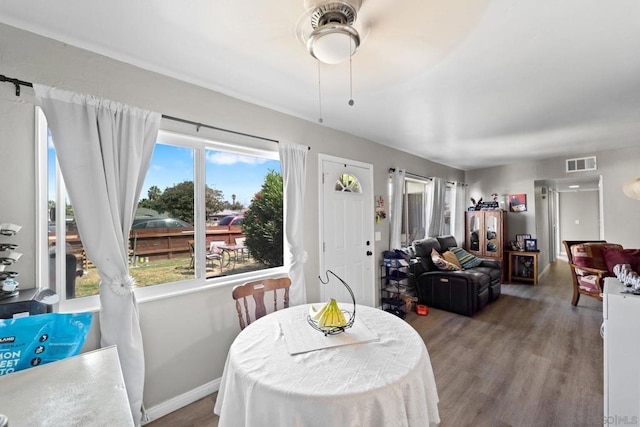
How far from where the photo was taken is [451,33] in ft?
4.58

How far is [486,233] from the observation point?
18.1 ft

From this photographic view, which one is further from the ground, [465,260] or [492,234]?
[492,234]

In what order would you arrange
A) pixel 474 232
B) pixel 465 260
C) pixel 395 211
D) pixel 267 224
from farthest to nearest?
pixel 474 232 < pixel 465 260 < pixel 395 211 < pixel 267 224

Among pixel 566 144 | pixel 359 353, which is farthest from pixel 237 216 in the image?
pixel 566 144

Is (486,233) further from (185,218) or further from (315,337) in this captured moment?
(185,218)

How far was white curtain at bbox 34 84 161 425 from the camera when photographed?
1.56 m

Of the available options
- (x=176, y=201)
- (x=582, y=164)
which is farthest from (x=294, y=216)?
(x=582, y=164)

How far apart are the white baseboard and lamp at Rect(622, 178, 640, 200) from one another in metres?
6.27

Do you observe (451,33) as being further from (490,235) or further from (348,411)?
(490,235)

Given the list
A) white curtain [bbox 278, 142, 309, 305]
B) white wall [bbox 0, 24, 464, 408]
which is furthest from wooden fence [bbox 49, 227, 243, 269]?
white curtain [bbox 278, 142, 309, 305]

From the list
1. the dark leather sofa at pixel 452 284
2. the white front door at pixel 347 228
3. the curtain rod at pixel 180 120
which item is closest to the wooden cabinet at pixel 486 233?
the dark leather sofa at pixel 452 284

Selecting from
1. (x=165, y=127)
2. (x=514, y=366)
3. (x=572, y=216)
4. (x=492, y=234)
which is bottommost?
(x=514, y=366)

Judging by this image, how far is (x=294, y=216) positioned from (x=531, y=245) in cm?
523

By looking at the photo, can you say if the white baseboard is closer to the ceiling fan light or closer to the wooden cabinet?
the ceiling fan light
